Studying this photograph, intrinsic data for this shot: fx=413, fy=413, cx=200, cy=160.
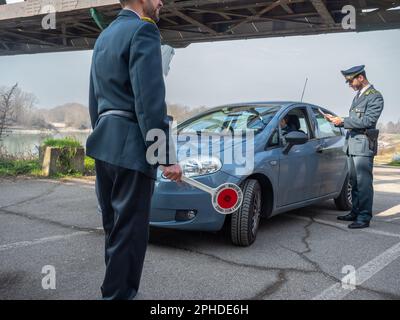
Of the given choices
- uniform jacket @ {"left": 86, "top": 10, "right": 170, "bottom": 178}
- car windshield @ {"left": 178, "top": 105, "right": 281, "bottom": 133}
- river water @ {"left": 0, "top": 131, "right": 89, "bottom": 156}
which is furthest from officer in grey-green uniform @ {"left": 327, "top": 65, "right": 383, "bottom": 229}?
river water @ {"left": 0, "top": 131, "right": 89, "bottom": 156}

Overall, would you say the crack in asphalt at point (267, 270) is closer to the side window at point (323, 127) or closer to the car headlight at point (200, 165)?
the car headlight at point (200, 165)

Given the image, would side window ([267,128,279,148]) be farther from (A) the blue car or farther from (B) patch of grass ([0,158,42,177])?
(B) patch of grass ([0,158,42,177])

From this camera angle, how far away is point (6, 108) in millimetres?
9328

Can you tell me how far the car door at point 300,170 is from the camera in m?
4.52

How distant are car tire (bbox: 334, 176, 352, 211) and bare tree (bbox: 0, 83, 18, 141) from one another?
7285 mm

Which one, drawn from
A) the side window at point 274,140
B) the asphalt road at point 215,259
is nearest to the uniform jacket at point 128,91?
the asphalt road at point 215,259

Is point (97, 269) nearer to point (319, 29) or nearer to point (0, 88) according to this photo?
point (0, 88)

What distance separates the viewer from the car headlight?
3.82 metres

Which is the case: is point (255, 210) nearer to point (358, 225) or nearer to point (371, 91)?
point (358, 225)

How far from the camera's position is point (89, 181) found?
26.7 feet

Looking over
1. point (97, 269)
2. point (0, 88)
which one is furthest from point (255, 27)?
point (97, 269)

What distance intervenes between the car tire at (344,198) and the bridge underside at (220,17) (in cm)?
426

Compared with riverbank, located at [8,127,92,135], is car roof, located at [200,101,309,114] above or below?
above
